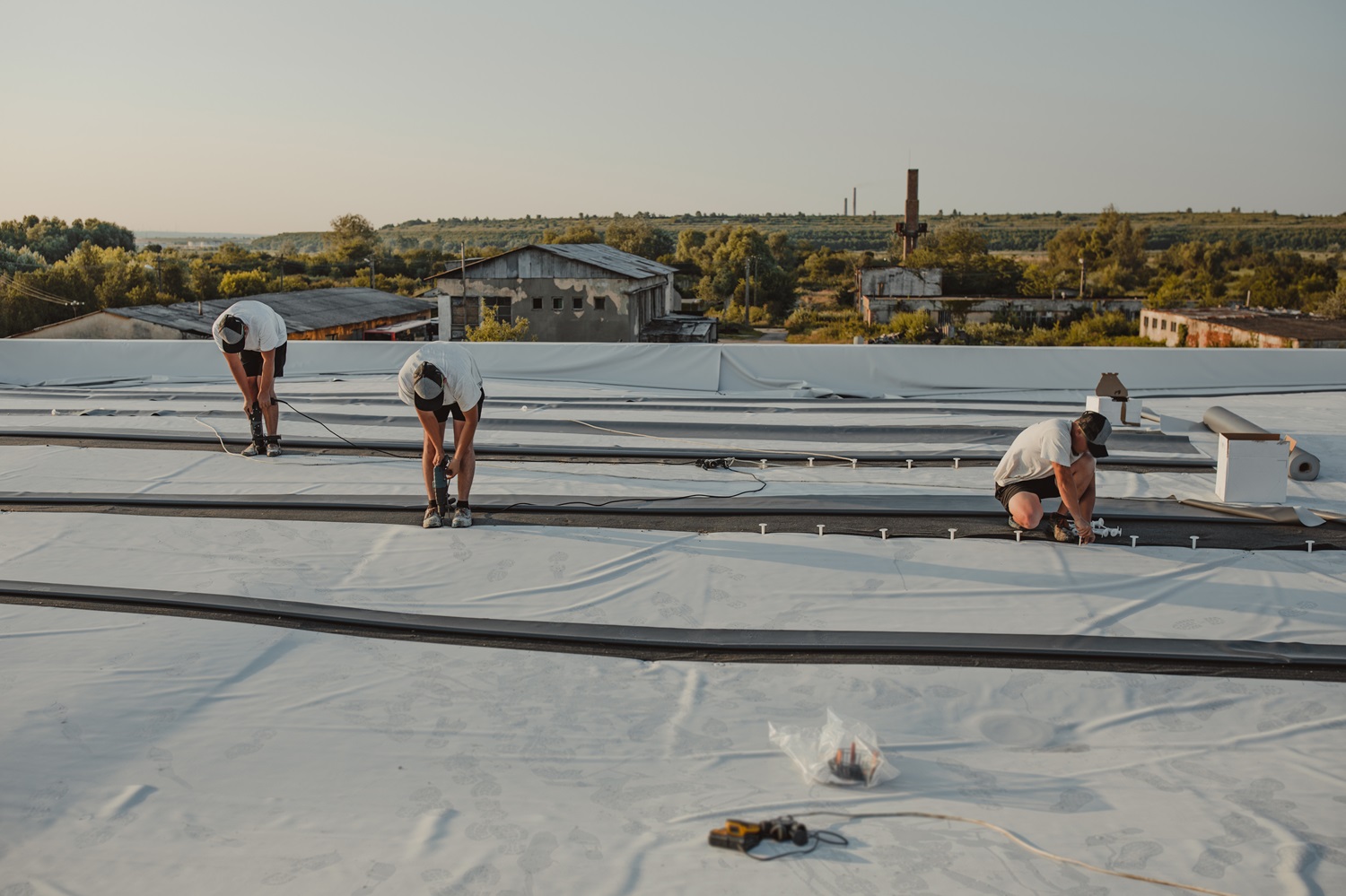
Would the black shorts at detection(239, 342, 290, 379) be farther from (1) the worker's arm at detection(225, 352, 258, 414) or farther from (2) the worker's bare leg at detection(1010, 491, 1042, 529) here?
(2) the worker's bare leg at detection(1010, 491, 1042, 529)

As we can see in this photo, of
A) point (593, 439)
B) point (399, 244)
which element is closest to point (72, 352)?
point (593, 439)

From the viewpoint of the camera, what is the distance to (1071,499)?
415 centimetres

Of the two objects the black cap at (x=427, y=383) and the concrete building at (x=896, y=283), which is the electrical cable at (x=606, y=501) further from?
the concrete building at (x=896, y=283)

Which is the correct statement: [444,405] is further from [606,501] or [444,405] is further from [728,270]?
[728,270]

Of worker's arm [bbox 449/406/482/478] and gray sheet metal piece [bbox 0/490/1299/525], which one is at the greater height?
worker's arm [bbox 449/406/482/478]

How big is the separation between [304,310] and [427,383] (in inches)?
783

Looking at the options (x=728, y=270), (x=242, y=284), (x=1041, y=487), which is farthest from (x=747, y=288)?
(x=1041, y=487)

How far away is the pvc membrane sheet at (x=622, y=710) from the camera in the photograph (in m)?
2.29

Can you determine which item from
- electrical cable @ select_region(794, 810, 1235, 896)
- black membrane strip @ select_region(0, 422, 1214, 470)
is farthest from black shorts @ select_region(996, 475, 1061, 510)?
electrical cable @ select_region(794, 810, 1235, 896)

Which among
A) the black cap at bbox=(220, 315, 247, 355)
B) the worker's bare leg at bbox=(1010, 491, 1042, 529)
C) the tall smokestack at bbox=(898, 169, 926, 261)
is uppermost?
the tall smokestack at bbox=(898, 169, 926, 261)

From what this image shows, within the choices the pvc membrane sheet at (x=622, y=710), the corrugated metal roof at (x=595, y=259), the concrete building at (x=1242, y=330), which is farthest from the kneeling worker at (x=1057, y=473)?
the corrugated metal roof at (x=595, y=259)

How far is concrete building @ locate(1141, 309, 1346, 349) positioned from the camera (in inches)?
704

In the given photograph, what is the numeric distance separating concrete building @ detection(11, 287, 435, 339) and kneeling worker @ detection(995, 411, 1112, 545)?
52.3ft

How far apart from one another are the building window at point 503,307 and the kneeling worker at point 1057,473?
17082mm
